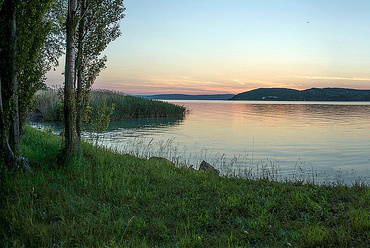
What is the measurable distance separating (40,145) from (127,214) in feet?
22.1

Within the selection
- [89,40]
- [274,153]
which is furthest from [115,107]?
[89,40]

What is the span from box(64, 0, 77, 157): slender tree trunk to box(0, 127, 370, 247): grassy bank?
658mm

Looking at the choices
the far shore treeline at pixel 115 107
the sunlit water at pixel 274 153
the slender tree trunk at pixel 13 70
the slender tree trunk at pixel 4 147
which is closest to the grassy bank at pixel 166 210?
the slender tree trunk at pixel 4 147

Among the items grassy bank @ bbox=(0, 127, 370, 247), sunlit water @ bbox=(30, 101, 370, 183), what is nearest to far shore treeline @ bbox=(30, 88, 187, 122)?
sunlit water @ bbox=(30, 101, 370, 183)

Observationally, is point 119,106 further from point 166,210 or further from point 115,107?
point 166,210

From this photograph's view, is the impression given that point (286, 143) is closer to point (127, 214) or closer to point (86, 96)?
point (86, 96)

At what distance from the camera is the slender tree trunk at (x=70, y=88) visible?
332 inches

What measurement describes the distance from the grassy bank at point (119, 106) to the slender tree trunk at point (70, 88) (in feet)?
84.1

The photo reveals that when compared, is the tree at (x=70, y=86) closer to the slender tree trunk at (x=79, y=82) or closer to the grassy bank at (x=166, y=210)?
the grassy bank at (x=166, y=210)

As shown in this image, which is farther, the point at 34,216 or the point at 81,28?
the point at 81,28

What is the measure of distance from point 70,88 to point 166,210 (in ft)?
15.7

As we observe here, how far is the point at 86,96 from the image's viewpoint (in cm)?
1029

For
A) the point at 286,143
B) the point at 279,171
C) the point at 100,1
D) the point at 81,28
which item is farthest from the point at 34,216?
the point at 286,143

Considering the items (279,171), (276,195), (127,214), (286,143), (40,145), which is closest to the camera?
Answer: (127,214)
